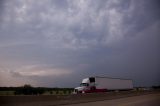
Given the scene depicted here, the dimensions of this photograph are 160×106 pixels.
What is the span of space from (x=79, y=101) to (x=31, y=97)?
8334mm

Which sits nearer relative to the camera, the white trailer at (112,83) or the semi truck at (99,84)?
the semi truck at (99,84)

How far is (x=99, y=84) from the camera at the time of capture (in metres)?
59.8

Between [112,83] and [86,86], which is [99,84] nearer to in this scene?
[86,86]

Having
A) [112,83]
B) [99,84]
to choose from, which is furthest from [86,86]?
[112,83]

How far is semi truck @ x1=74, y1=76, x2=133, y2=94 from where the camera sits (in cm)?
5594

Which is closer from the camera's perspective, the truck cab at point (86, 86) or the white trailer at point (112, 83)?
the truck cab at point (86, 86)

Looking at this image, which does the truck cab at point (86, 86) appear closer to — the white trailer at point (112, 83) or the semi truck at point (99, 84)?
the semi truck at point (99, 84)

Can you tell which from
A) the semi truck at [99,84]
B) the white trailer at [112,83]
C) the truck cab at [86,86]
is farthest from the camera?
the white trailer at [112,83]

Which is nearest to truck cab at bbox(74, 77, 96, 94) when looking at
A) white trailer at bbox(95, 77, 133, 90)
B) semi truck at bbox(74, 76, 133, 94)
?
semi truck at bbox(74, 76, 133, 94)

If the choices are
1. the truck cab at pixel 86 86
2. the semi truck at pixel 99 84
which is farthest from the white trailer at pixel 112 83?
the truck cab at pixel 86 86

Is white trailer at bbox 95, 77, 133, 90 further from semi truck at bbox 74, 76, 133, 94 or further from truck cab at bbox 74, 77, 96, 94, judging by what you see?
truck cab at bbox 74, 77, 96, 94

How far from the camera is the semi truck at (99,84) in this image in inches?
2202

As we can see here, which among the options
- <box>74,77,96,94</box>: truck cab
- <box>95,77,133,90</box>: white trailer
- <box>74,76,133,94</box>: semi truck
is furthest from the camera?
<box>95,77,133,90</box>: white trailer

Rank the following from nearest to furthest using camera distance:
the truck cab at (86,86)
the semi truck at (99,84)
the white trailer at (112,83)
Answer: the truck cab at (86,86) → the semi truck at (99,84) → the white trailer at (112,83)
